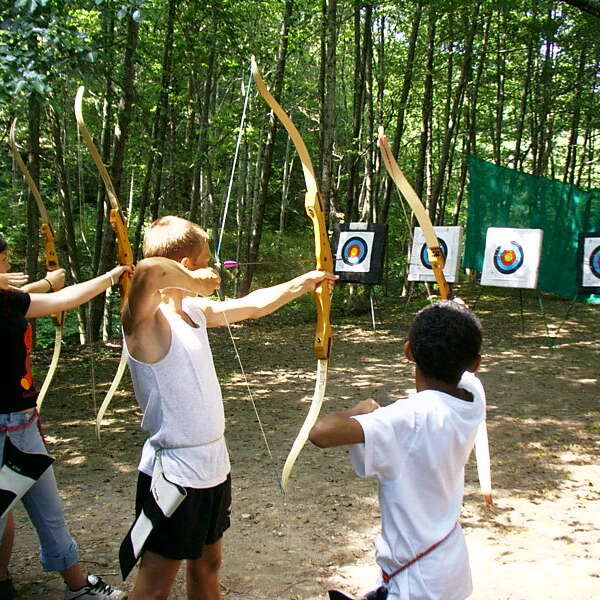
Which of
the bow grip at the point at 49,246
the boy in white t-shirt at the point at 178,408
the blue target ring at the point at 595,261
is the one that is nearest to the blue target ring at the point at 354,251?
the blue target ring at the point at 595,261

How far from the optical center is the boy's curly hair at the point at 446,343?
1144 mm

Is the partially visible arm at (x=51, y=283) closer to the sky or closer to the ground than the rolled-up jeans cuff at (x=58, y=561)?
closer to the sky

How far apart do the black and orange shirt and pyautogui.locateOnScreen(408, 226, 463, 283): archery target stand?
5.78 metres

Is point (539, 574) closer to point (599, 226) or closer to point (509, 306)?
point (599, 226)

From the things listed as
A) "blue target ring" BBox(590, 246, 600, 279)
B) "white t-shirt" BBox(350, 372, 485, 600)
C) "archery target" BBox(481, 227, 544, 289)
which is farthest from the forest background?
"blue target ring" BBox(590, 246, 600, 279)

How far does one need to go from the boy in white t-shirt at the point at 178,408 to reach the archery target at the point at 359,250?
19.5 feet

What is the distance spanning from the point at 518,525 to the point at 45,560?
1.90m

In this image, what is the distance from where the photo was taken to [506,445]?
12.1 ft

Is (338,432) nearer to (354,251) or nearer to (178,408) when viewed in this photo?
(178,408)

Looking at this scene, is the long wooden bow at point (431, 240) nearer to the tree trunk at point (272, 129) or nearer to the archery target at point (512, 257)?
the archery target at point (512, 257)

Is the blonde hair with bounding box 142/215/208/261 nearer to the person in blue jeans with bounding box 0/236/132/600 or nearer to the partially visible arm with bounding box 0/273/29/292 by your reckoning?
the person in blue jeans with bounding box 0/236/132/600

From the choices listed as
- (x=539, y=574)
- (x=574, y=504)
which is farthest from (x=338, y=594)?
(x=574, y=504)

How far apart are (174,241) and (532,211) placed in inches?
292

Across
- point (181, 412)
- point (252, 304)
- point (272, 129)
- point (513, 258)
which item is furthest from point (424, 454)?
point (272, 129)
